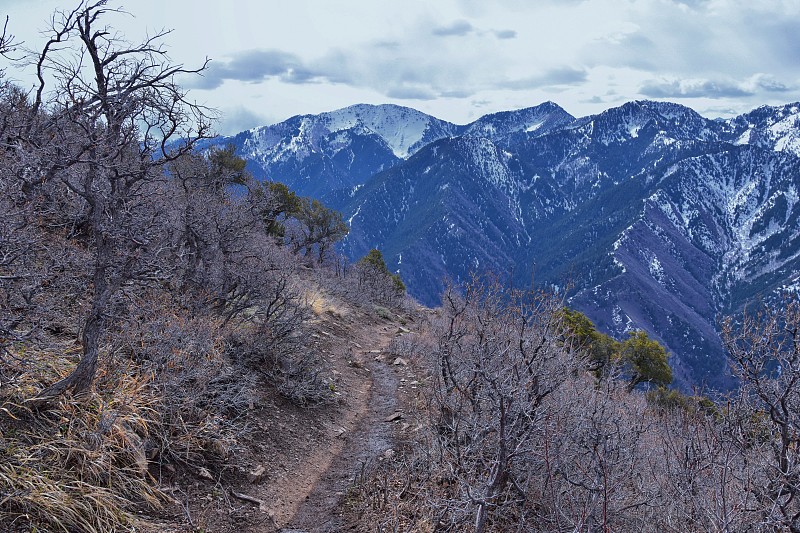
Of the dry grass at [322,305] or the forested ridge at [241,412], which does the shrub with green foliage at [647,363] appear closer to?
the dry grass at [322,305]

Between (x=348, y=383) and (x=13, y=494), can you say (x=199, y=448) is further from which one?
(x=348, y=383)

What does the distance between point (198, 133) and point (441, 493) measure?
20.4ft

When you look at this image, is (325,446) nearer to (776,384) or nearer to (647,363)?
(776,384)

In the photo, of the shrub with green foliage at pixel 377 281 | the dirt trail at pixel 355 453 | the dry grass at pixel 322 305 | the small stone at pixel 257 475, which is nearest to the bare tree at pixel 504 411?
the dirt trail at pixel 355 453

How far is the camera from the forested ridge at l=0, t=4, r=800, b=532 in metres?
5.71

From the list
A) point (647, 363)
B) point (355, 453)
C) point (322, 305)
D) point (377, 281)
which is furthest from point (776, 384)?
point (377, 281)

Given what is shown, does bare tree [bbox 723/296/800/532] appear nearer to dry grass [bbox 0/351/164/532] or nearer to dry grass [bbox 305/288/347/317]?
dry grass [bbox 0/351/164/532]

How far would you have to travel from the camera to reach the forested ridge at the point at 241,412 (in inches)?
225

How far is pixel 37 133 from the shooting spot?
33.8 feet

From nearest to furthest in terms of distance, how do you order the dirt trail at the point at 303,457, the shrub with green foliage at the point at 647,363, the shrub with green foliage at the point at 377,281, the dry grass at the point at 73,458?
1. the dry grass at the point at 73,458
2. the dirt trail at the point at 303,457
3. the shrub with green foliage at the point at 647,363
4. the shrub with green foliage at the point at 377,281

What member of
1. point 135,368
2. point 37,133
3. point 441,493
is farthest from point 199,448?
point 37,133

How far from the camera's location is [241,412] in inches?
355

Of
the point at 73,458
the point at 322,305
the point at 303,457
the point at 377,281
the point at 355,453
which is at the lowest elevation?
the point at 377,281

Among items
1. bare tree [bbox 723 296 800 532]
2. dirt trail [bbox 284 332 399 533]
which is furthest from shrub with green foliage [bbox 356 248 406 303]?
bare tree [bbox 723 296 800 532]
